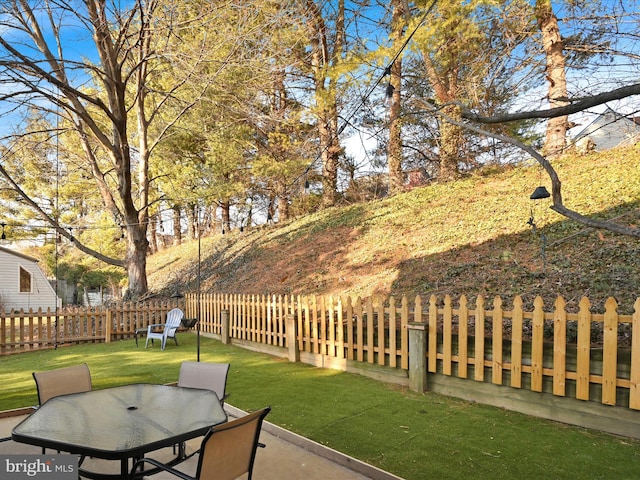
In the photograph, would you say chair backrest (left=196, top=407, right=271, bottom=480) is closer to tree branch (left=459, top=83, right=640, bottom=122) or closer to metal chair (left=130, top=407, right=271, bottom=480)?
metal chair (left=130, top=407, right=271, bottom=480)

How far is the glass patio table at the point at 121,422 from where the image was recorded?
2.21m

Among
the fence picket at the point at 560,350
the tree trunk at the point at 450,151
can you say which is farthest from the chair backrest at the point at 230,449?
the tree trunk at the point at 450,151

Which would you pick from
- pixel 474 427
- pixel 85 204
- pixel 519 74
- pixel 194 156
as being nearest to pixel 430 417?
pixel 474 427

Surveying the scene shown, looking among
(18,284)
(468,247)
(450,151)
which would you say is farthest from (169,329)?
(18,284)

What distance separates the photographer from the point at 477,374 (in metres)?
4.55

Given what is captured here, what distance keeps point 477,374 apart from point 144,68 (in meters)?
12.8

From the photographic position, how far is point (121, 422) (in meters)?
2.59

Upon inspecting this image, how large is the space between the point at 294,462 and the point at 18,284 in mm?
21870

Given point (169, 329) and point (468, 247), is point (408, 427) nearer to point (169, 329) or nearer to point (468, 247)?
point (468, 247)

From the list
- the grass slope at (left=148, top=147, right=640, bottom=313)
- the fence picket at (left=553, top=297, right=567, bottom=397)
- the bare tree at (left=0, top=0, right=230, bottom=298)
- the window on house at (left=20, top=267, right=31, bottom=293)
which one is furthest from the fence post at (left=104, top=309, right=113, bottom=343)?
the window on house at (left=20, top=267, right=31, bottom=293)

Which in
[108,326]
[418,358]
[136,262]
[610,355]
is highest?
[136,262]

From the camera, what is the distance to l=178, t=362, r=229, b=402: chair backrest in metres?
3.65

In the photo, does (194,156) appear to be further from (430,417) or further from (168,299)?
(430,417)

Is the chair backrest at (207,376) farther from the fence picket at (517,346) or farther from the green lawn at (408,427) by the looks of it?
the fence picket at (517,346)
